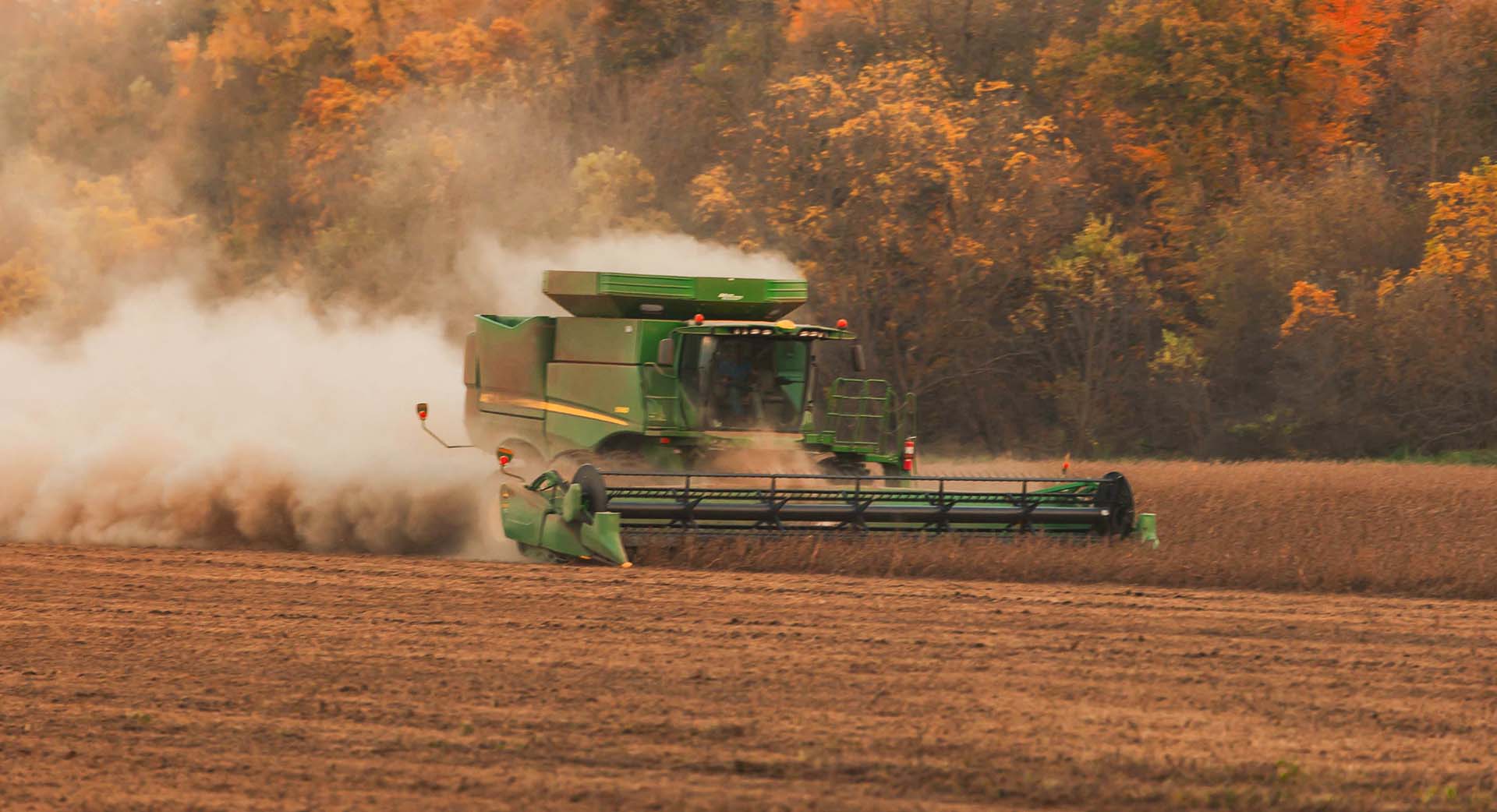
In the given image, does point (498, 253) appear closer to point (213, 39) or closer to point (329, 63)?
point (329, 63)

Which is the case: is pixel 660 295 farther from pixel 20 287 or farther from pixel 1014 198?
pixel 20 287

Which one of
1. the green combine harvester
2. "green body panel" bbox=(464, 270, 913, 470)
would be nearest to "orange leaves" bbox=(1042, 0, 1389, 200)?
the green combine harvester

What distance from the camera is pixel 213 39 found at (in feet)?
158

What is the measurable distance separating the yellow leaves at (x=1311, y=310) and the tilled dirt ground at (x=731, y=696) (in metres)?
19.6

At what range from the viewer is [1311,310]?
31516 mm

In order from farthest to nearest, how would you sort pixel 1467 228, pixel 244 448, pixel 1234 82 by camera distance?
pixel 1234 82 < pixel 1467 228 < pixel 244 448

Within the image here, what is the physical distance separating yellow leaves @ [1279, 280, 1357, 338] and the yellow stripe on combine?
18917mm

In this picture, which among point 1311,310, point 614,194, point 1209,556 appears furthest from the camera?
point 614,194

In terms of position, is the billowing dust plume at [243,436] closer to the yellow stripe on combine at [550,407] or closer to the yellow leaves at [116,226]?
the yellow stripe on combine at [550,407]

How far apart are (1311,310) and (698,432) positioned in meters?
19.2

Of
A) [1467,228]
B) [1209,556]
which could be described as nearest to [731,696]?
[1209,556]

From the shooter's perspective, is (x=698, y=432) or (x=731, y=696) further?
(x=698, y=432)

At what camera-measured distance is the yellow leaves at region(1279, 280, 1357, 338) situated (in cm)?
3134

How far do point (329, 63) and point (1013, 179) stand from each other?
846 inches
